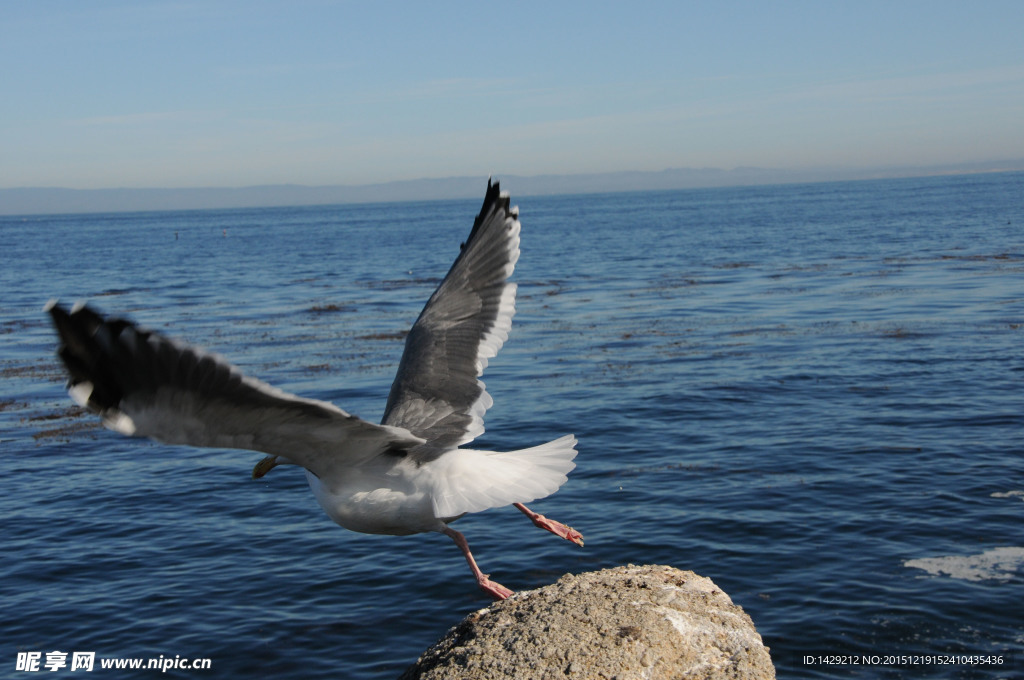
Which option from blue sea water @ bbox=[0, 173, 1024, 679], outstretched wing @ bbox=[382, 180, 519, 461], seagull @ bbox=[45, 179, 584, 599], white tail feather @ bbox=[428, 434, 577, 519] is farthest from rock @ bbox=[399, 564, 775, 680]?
blue sea water @ bbox=[0, 173, 1024, 679]

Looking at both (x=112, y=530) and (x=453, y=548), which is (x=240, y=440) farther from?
(x=112, y=530)

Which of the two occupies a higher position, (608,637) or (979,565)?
(608,637)

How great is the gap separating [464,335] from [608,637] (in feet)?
10.2

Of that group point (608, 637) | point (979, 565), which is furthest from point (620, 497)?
point (608, 637)

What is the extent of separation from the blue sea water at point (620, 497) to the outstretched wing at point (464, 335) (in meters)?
3.37

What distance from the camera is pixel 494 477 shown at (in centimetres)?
607

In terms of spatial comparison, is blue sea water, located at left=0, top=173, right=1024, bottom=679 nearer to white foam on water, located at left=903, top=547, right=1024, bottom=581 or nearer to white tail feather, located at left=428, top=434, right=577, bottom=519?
white foam on water, located at left=903, top=547, right=1024, bottom=581

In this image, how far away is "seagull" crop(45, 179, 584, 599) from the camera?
446 cm

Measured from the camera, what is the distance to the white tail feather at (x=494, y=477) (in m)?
5.91

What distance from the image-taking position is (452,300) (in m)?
8.30

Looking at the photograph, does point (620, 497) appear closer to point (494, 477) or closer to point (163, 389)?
point (494, 477)

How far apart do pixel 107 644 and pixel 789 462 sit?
370 inches

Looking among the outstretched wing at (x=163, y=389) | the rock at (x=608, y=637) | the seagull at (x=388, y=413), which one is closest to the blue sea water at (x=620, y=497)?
the seagull at (x=388, y=413)

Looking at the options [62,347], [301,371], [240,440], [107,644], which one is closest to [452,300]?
[240,440]
